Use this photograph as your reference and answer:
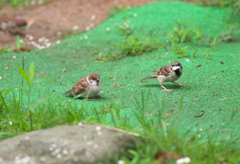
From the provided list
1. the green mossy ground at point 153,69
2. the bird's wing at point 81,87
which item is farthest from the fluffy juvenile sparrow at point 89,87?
the green mossy ground at point 153,69

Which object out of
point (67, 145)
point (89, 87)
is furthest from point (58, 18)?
point (67, 145)

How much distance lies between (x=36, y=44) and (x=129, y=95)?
5653 mm

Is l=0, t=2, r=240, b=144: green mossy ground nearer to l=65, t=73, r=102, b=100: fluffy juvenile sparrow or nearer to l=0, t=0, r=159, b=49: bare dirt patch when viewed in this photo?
l=65, t=73, r=102, b=100: fluffy juvenile sparrow

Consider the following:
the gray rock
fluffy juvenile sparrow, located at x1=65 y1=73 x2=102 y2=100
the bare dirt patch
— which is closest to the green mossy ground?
fluffy juvenile sparrow, located at x1=65 y1=73 x2=102 y2=100

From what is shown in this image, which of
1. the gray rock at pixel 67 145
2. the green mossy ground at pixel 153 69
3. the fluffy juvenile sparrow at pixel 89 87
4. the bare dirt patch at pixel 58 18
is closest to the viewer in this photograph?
the gray rock at pixel 67 145

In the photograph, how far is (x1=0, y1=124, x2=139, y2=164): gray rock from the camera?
117 inches

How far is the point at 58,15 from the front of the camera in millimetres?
12414

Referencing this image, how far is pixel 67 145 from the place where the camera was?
10.1 feet

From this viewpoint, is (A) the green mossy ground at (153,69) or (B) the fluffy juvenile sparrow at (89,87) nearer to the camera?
(A) the green mossy ground at (153,69)

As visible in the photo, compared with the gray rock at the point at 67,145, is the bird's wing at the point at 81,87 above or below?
below

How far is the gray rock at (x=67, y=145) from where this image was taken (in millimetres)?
2979

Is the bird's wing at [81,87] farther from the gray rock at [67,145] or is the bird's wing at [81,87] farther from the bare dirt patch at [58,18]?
the bare dirt patch at [58,18]

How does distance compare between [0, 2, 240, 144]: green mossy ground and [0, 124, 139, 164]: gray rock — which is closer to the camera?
[0, 124, 139, 164]: gray rock

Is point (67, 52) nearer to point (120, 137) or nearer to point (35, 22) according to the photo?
point (35, 22)
